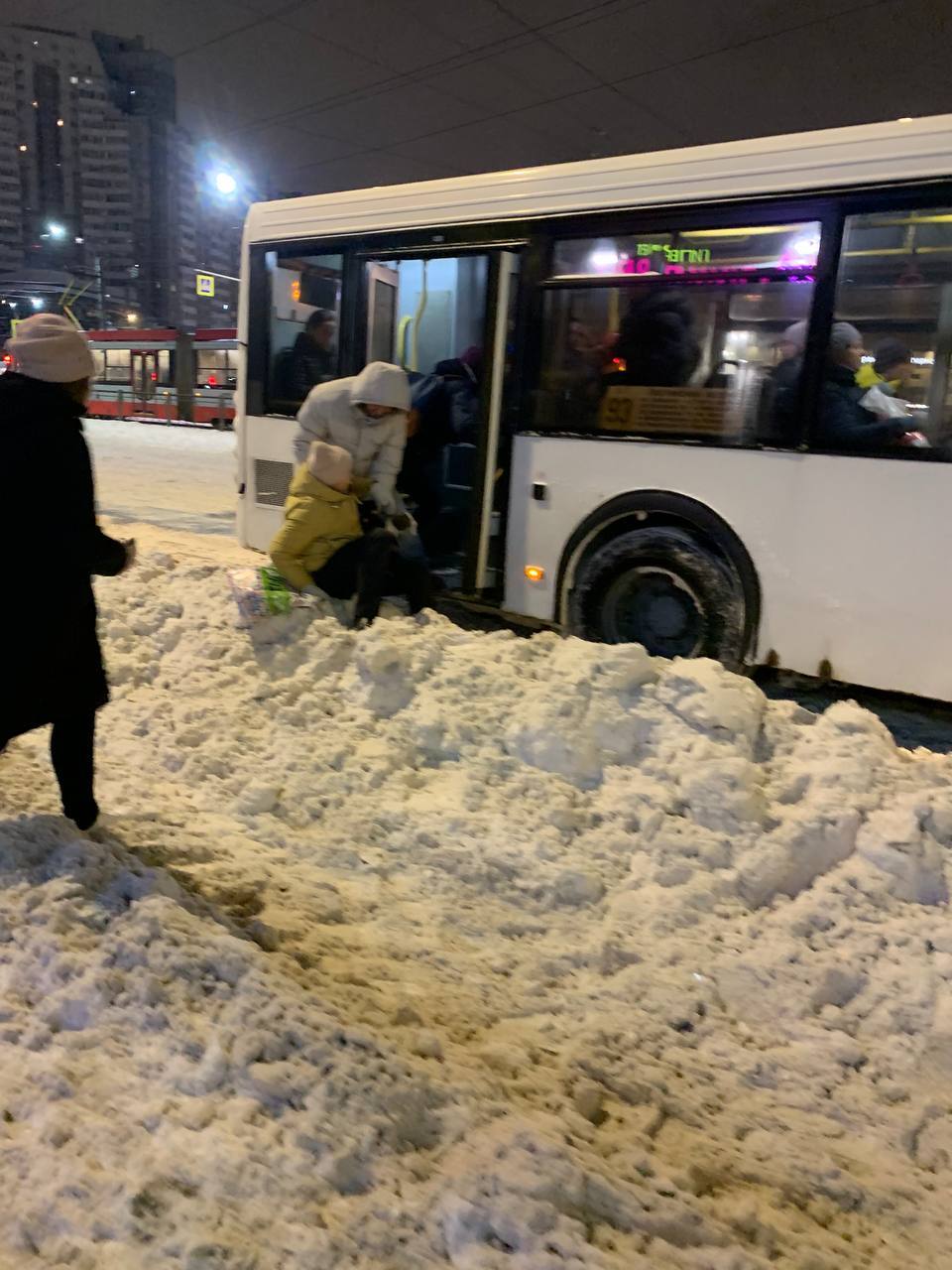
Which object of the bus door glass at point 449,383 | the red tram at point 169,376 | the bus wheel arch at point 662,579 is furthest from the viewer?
the red tram at point 169,376

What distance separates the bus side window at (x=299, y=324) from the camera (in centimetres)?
724

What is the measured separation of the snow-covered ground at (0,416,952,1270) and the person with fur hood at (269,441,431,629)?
47cm

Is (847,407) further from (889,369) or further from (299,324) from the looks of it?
(299,324)

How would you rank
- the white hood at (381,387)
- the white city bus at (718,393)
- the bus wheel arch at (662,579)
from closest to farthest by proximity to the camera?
the white city bus at (718,393) → the bus wheel arch at (662,579) → the white hood at (381,387)

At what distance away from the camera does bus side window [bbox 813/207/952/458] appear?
4.66 m

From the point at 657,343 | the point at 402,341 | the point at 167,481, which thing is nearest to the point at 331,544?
the point at 657,343

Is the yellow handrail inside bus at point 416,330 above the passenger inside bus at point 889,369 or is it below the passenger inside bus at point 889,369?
above

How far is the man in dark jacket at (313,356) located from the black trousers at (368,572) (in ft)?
8.04

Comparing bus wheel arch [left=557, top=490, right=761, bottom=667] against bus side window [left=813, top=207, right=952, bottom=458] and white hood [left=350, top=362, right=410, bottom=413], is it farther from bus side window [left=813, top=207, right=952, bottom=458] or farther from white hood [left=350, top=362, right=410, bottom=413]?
white hood [left=350, top=362, right=410, bottom=413]

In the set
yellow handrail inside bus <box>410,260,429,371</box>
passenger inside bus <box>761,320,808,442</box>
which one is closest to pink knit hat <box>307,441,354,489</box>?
passenger inside bus <box>761,320,808,442</box>

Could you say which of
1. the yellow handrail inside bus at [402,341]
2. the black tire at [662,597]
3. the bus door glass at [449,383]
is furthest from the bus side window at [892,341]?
the yellow handrail inside bus at [402,341]

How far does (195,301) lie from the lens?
298ft

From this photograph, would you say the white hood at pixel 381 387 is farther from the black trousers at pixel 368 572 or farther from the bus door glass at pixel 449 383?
the black trousers at pixel 368 572

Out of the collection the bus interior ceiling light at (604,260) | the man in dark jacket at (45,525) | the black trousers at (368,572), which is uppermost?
the bus interior ceiling light at (604,260)
